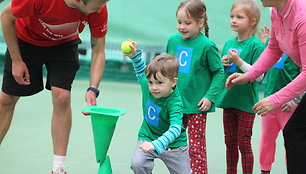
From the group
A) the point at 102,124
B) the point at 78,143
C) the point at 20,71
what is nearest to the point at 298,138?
the point at 102,124

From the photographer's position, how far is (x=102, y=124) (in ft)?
9.57

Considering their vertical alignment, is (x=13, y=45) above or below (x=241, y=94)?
above


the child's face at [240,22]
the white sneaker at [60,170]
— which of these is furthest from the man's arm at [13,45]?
the child's face at [240,22]

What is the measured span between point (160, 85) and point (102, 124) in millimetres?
356

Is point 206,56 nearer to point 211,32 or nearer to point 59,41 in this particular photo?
point 59,41

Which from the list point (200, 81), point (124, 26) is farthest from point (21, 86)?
point (124, 26)

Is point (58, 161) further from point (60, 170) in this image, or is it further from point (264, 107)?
point (264, 107)

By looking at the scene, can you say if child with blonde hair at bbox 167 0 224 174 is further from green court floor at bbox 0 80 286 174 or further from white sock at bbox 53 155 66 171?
white sock at bbox 53 155 66 171

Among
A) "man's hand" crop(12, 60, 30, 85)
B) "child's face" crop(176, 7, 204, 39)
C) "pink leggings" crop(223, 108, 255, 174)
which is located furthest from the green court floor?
"child's face" crop(176, 7, 204, 39)

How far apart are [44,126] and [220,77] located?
205 centimetres

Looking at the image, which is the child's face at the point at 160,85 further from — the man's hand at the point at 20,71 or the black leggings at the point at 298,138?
the man's hand at the point at 20,71

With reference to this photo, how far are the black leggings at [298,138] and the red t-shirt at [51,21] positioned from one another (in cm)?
121

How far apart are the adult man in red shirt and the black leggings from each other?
3.57ft

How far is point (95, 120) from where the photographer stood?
291 cm
